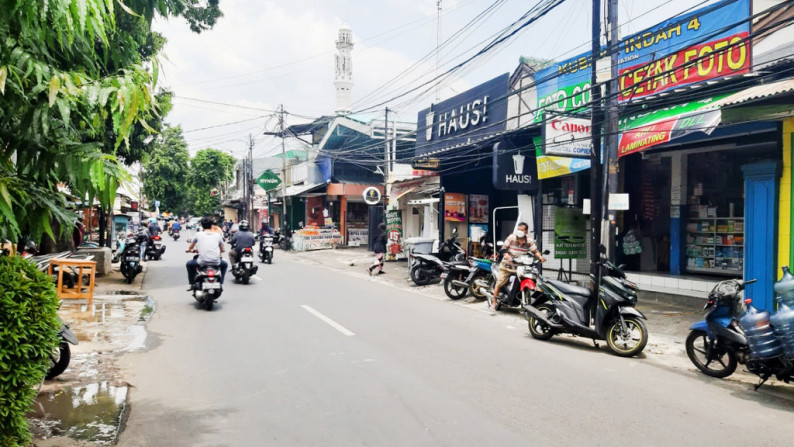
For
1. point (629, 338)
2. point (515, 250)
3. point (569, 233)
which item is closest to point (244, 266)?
point (515, 250)

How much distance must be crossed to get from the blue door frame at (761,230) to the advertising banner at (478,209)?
37.5ft

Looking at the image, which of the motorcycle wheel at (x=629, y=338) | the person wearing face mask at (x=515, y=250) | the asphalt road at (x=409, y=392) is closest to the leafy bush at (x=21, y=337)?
the asphalt road at (x=409, y=392)

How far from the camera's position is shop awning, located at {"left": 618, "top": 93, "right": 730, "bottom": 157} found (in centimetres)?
892

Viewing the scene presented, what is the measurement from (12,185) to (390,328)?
6.65 metres

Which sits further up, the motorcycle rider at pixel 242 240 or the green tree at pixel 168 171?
the green tree at pixel 168 171

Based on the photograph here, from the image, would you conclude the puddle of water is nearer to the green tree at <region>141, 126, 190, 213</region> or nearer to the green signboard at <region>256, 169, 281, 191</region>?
the green signboard at <region>256, 169, 281, 191</region>

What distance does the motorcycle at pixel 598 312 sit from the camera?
759 centimetres

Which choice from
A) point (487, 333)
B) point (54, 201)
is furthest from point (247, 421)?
point (487, 333)

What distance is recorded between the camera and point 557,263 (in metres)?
15.8

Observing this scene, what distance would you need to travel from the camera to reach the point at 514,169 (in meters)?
14.4

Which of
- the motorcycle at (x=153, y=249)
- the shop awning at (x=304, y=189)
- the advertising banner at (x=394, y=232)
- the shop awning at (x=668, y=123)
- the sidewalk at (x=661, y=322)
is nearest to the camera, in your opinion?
the sidewalk at (x=661, y=322)

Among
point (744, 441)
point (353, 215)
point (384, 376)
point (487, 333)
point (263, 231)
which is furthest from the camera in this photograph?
point (353, 215)

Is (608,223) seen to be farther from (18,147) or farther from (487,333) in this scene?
(18,147)

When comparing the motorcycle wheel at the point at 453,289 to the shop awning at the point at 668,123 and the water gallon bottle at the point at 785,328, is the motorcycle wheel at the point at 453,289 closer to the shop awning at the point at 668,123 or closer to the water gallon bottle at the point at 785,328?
the shop awning at the point at 668,123
